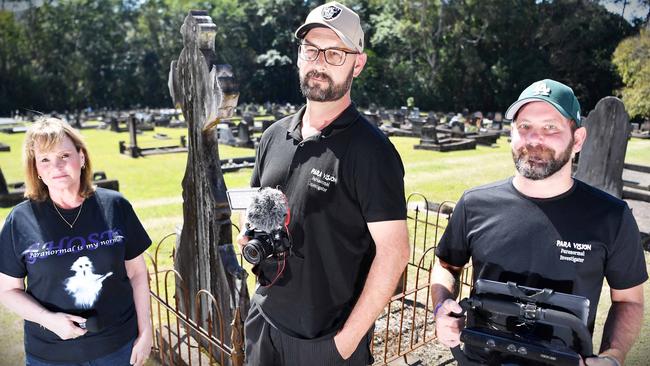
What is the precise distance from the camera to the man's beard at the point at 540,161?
206 cm

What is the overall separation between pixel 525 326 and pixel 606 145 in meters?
7.48

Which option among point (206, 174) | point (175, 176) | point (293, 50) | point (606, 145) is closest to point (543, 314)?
point (206, 174)

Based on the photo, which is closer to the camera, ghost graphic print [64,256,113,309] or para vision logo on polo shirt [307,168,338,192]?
para vision logo on polo shirt [307,168,338,192]

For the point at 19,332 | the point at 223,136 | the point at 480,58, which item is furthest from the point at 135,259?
the point at 480,58

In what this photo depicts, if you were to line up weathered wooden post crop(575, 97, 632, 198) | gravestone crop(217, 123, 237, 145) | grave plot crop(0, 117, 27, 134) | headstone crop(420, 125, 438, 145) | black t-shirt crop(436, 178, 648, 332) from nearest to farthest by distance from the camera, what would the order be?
black t-shirt crop(436, 178, 648, 332) → weathered wooden post crop(575, 97, 632, 198) → headstone crop(420, 125, 438, 145) → gravestone crop(217, 123, 237, 145) → grave plot crop(0, 117, 27, 134)

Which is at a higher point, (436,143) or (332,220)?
(332,220)

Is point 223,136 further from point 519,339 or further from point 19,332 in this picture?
point 519,339

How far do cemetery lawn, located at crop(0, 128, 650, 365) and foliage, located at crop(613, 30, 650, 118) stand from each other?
223cm

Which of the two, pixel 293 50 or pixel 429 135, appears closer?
pixel 429 135

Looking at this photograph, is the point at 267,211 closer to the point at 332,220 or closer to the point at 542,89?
the point at 332,220

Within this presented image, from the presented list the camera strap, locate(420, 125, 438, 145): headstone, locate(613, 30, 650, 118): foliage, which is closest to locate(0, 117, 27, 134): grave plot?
locate(420, 125, 438, 145): headstone

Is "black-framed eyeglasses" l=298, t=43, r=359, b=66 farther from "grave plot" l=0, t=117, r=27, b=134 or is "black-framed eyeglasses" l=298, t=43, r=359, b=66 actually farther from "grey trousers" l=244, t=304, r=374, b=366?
"grave plot" l=0, t=117, r=27, b=134

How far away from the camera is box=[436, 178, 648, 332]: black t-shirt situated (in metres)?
2.01

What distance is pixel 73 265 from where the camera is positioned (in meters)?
2.61
